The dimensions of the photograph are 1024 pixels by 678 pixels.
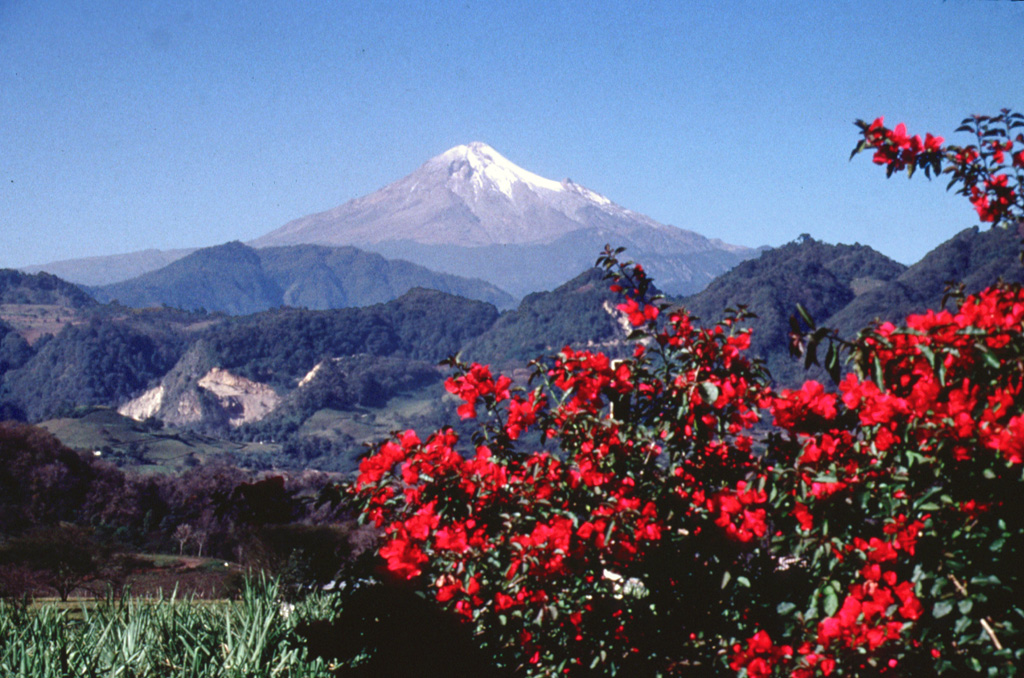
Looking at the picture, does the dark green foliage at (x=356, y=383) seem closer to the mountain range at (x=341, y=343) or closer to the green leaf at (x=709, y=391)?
the mountain range at (x=341, y=343)

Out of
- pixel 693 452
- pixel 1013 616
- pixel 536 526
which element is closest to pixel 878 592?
pixel 1013 616

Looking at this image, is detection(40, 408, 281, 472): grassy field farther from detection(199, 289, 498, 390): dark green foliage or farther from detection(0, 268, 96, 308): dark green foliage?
detection(0, 268, 96, 308): dark green foliage

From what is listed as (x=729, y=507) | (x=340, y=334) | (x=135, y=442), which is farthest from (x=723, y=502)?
(x=340, y=334)

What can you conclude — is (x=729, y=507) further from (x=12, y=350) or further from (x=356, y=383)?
(x=12, y=350)

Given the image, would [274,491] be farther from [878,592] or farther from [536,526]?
[878,592]

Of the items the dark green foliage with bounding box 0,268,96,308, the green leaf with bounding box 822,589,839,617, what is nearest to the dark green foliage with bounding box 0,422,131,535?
the green leaf with bounding box 822,589,839,617

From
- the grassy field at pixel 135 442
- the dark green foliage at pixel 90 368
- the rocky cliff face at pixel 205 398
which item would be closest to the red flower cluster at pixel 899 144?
the grassy field at pixel 135 442
